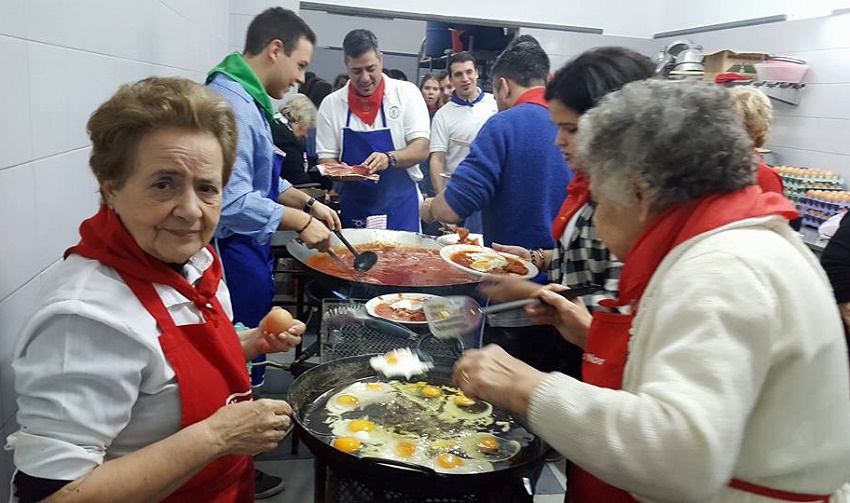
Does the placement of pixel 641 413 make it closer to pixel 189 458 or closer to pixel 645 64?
pixel 189 458

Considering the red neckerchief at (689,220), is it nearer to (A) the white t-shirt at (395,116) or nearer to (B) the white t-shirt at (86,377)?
(B) the white t-shirt at (86,377)

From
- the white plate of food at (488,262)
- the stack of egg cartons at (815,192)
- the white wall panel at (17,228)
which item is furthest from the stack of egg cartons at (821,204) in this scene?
the white wall panel at (17,228)

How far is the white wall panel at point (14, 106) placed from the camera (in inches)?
49.7

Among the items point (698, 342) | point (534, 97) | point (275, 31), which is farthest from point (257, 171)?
point (698, 342)

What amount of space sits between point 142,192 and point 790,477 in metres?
1.44

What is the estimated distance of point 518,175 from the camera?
104 inches

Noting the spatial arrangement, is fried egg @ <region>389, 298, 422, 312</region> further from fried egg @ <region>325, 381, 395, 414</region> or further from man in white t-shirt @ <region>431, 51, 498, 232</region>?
man in white t-shirt @ <region>431, 51, 498, 232</region>

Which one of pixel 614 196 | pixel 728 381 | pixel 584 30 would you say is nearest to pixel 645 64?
pixel 614 196

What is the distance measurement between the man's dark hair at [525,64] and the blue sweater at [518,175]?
0.73 feet

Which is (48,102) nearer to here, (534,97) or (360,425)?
(360,425)

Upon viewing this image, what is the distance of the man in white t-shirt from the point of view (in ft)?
17.1

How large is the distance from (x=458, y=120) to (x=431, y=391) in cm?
367

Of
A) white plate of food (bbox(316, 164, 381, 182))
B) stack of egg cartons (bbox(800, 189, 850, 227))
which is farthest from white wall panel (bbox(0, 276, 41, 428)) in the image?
stack of egg cartons (bbox(800, 189, 850, 227))

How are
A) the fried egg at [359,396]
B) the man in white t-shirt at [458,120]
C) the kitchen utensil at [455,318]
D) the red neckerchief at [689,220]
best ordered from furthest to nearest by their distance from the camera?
the man in white t-shirt at [458,120]
the kitchen utensil at [455,318]
the fried egg at [359,396]
the red neckerchief at [689,220]
